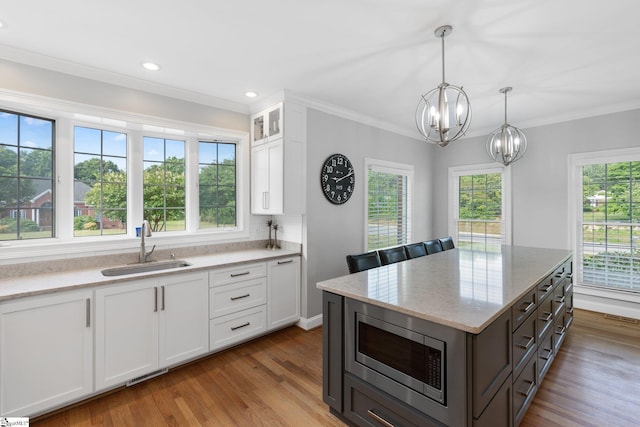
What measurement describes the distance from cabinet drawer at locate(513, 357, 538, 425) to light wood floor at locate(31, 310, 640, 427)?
196 millimetres

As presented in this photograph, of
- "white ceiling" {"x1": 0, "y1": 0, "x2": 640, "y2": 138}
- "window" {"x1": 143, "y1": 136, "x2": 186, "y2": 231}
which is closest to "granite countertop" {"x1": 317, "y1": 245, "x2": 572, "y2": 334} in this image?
"white ceiling" {"x1": 0, "y1": 0, "x2": 640, "y2": 138}

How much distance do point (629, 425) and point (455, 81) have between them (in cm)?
299

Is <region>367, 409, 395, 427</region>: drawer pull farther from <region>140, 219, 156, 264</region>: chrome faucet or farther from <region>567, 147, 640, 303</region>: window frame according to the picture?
<region>567, 147, 640, 303</region>: window frame

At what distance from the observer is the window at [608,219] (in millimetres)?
3734

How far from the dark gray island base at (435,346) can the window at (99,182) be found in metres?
2.45

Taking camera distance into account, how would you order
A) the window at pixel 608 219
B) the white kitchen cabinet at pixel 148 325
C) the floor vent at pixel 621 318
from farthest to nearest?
the window at pixel 608 219 < the floor vent at pixel 621 318 < the white kitchen cabinet at pixel 148 325

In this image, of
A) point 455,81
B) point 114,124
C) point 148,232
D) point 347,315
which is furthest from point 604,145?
point 114,124

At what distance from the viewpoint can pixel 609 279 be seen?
3896 millimetres

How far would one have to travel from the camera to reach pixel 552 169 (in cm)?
423

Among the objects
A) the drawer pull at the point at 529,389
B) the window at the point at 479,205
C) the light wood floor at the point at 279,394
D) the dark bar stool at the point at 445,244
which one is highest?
the window at the point at 479,205

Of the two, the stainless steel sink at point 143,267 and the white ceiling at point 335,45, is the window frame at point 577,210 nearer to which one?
the white ceiling at point 335,45

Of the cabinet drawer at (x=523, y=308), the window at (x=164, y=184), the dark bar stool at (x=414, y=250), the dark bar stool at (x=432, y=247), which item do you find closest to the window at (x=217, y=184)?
the window at (x=164, y=184)

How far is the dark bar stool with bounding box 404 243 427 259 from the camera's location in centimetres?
322

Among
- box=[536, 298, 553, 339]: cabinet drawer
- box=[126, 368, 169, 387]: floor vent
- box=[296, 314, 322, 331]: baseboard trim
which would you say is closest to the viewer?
box=[536, 298, 553, 339]: cabinet drawer
